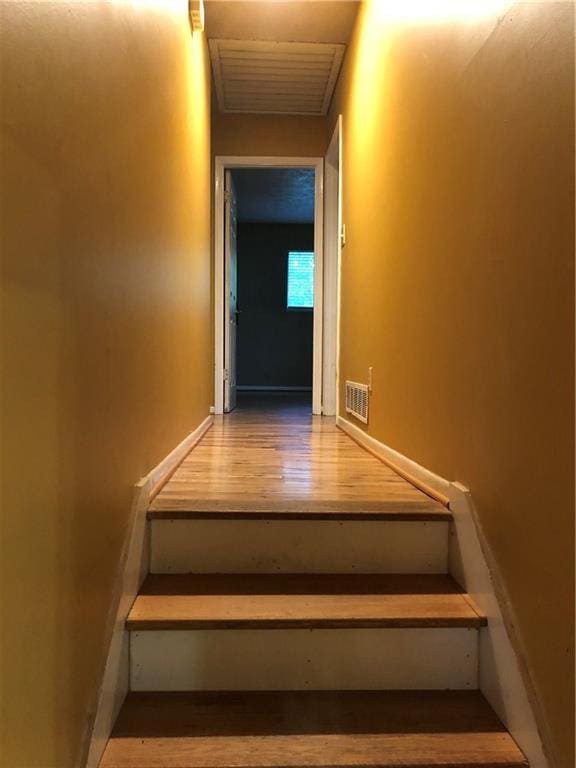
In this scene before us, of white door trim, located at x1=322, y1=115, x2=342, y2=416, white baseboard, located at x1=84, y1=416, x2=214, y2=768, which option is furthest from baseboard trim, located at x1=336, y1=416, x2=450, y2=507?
white door trim, located at x1=322, y1=115, x2=342, y2=416

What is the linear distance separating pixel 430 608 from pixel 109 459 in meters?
0.87

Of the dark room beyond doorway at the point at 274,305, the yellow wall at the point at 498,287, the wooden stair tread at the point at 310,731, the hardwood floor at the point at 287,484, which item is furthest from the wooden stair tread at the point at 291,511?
the dark room beyond doorway at the point at 274,305

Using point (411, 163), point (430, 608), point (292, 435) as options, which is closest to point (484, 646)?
point (430, 608)

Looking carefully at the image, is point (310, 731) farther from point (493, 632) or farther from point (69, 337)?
point (69, 337)

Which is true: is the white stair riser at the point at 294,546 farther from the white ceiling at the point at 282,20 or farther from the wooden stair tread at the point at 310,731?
the white ceiling at the point at 282,20

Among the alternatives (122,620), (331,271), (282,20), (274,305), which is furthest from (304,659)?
(274,305)

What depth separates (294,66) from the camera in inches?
143

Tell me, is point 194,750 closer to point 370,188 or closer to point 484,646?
point 484,646

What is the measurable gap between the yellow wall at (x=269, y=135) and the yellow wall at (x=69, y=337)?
8.97ft

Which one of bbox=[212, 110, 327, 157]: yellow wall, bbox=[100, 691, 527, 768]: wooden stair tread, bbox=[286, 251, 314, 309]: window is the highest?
bbox=[212, 110, 327, 157]: yellow wall

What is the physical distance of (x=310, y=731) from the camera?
1135 millimetres

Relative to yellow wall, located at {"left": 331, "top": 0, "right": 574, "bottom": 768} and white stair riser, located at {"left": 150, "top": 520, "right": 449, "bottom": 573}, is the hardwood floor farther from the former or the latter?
yellow wall, located at {"left": 331, "top": 0, "right": 574, "bottom": 768}

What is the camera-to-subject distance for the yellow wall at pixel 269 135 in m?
4.29

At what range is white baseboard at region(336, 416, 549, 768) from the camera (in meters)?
1.06
